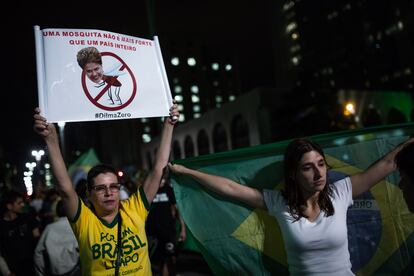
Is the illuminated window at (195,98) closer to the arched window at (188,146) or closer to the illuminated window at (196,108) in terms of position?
the illuminated window at (196,108)

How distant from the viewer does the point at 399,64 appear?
Result: 248 feet

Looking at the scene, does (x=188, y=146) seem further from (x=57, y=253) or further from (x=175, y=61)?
(x=175, y=61)

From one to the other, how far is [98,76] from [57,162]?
0.78 metres

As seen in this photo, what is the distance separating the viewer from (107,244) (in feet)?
9.45

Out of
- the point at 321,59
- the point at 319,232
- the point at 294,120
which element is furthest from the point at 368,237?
the point at 321,59

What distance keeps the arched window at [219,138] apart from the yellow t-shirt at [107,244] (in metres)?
42.1

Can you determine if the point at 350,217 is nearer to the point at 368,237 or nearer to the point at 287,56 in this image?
the point at 368,237

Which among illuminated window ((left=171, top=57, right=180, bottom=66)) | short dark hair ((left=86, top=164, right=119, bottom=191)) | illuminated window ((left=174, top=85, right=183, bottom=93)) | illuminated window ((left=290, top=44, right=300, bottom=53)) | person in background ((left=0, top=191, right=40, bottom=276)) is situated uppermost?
illuminated window ((left=171, top=57, right=180, bottom=66))

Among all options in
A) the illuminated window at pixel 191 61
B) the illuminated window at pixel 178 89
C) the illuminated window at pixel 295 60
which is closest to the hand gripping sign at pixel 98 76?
the illuminated window at pixel 295 60

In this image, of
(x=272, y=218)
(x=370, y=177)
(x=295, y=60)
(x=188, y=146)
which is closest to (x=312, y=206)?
(x=370, y=177)

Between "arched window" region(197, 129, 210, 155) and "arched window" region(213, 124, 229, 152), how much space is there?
9.73 ft

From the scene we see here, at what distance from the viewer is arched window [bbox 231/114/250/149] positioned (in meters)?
40.0

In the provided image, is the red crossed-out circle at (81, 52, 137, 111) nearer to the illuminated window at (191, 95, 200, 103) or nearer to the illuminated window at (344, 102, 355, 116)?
the illuminated window at (344, 102, 355, 116)

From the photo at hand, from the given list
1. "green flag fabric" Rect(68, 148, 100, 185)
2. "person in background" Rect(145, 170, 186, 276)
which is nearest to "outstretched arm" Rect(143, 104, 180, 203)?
"person in background" Rect(145, 170, 186, 276)
